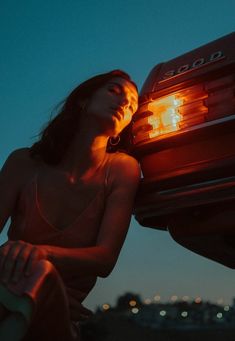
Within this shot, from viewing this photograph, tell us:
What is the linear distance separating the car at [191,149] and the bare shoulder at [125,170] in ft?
0.25

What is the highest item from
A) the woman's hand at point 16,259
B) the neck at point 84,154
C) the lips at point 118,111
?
the lips at point 118,111

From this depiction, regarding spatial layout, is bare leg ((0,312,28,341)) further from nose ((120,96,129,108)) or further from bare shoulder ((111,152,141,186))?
nose ((120,96,129,108))

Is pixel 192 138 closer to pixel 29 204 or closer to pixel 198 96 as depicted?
pixel 198 96

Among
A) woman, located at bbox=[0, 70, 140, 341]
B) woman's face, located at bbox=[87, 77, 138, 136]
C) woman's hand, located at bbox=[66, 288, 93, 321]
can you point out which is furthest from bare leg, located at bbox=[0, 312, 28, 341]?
woman's face, located at bbox=[87, 77, 138, 136]

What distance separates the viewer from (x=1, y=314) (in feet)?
4.28

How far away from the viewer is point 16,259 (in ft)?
4.55

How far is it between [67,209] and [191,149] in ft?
1.74

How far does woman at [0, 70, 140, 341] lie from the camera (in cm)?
136

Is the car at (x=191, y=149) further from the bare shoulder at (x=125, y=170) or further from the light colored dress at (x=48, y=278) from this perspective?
the light colored dress at (x=48, y=278)

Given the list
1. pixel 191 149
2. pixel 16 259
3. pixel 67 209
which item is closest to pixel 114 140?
pixel 191 149

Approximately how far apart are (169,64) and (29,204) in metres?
0.92

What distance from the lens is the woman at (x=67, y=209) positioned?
1.36 m

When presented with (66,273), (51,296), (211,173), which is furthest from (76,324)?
(211,173)

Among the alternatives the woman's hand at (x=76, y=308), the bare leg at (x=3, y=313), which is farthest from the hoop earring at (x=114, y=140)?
the bare leg at (x=3, y=313)
